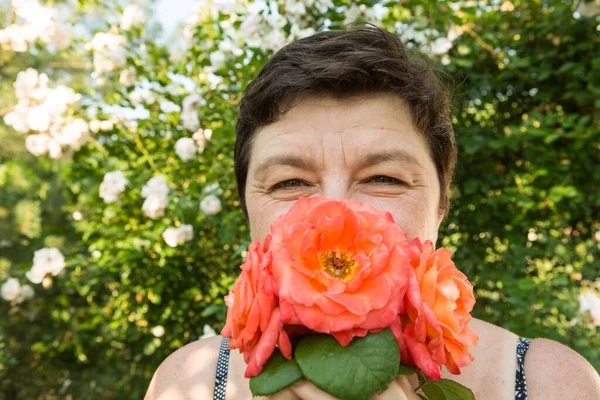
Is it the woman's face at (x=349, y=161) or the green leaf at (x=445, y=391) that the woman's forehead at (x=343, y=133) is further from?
the green leaf at (x=445, y=391)

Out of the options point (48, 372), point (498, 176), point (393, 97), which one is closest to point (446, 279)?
point (393, 97)

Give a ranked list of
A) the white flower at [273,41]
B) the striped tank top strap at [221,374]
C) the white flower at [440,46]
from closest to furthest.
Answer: the striped tank top strap at [221,374] < the white flower at [273,41] < the white flower at [440,46]

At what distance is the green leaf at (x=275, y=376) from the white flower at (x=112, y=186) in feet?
8.08

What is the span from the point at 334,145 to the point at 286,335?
709 mm

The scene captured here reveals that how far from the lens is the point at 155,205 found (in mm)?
2965

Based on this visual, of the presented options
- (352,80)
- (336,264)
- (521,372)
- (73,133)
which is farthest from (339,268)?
(73,133)

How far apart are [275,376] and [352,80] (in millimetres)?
961

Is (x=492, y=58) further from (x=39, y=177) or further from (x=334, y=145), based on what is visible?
(x=39, y=177)

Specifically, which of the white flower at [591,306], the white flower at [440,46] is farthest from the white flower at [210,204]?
the white flower at [591,306]

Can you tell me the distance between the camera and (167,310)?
134 inches

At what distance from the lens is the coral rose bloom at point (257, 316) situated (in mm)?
875

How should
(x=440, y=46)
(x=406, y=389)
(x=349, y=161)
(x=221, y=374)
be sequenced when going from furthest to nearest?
(x=440, y=46) < (x=221, y=374) < (x=349, y=161) < (x=406, y=389)

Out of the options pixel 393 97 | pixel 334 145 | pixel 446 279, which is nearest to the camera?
pixel 446 279

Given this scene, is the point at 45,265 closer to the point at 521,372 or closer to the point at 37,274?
the point at 37,274
